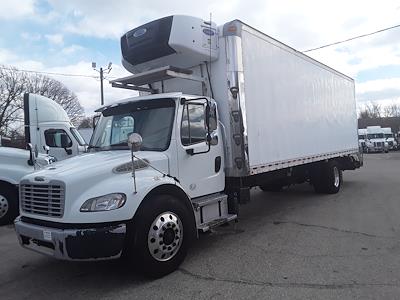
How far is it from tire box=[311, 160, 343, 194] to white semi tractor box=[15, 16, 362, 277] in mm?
1707

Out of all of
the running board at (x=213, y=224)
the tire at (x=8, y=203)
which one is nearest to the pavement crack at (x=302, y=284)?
the running board at (x=213, y=224)

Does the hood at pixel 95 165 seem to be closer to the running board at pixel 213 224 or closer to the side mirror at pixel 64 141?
the running board at pixel 213 224

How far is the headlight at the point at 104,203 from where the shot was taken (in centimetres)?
468

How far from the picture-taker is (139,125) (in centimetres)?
612

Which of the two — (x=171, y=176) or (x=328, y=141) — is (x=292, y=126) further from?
(x=171, y=176)

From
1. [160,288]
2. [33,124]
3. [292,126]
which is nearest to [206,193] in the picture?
[160,288]

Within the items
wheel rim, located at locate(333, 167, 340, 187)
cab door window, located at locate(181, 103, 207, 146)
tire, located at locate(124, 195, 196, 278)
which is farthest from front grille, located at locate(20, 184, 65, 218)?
wheel rim, located at locate(333, 167, 340, 187)

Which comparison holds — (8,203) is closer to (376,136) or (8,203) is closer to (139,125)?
(139,125)

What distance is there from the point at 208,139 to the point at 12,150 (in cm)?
610

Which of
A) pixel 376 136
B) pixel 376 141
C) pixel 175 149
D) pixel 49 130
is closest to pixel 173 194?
pixel 175 149

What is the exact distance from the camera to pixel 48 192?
495cm

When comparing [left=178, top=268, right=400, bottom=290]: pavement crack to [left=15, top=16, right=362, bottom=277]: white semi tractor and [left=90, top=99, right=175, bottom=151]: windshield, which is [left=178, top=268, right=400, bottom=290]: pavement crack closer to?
[left=15, top=16, right=362, bottom=277]: white semi tractor

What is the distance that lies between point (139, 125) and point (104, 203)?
1.74m

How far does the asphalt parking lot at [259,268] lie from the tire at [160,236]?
0.21m
